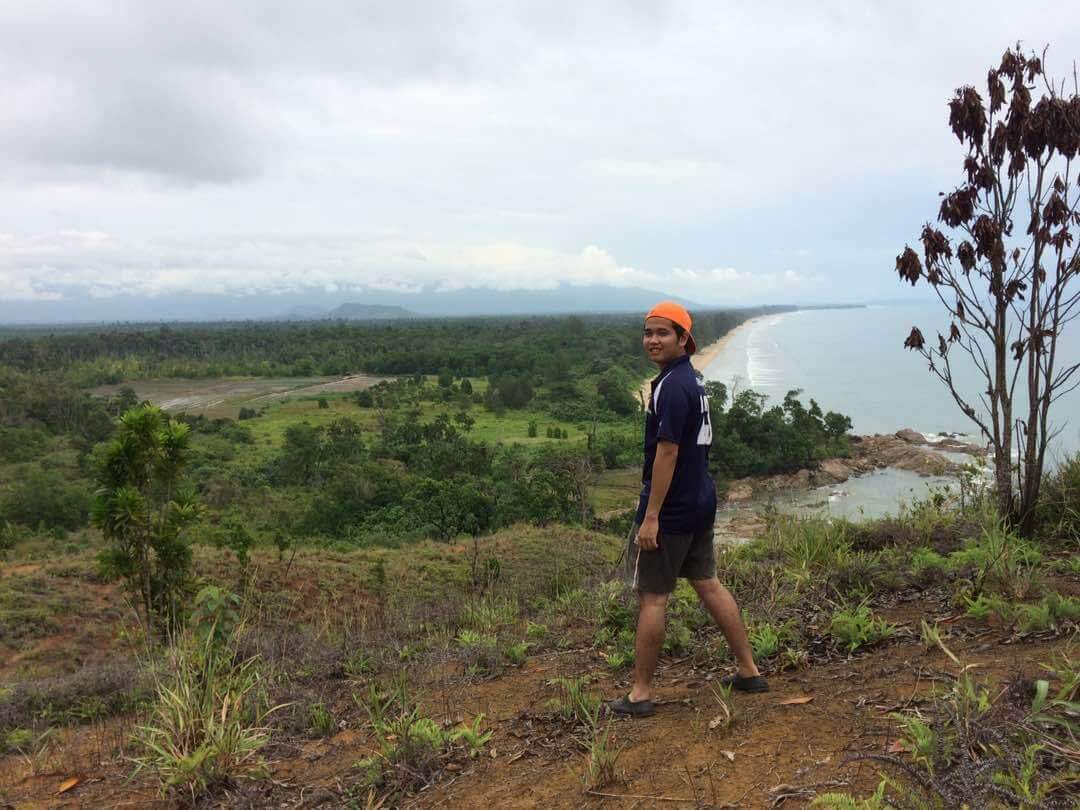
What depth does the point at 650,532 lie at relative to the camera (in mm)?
3039

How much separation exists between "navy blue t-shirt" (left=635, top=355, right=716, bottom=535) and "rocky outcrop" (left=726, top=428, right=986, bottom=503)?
1232 inches

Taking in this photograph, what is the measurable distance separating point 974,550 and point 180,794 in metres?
4.57

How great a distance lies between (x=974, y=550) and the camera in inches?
175

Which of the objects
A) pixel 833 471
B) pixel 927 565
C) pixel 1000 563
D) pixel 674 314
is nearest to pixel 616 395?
pixel 833 471

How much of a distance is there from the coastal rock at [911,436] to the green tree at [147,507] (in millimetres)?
38606

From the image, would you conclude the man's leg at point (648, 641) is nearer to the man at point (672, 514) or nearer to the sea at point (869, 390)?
the man at point (672, 514)

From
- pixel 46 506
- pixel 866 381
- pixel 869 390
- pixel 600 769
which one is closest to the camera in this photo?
pixel 600 769

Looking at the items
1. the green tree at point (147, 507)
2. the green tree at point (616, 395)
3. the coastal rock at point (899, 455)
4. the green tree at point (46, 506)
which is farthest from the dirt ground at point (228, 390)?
the green tree at point (147, 507)

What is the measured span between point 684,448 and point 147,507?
27.1 ft

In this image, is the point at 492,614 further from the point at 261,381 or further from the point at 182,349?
the point at 182,349

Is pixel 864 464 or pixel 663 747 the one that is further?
pixel 864 464

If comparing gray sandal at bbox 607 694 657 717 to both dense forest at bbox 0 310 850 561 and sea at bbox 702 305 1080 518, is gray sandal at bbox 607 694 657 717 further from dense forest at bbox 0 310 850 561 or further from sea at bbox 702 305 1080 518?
dense forest at bbox 0 310 850 561

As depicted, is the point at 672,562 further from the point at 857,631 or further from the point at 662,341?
the point at 857,631

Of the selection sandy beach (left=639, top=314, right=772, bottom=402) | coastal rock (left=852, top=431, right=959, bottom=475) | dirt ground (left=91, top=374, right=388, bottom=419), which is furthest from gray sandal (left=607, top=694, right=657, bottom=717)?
sandy beach (left=639, top=314, right=772, bottom=402)
